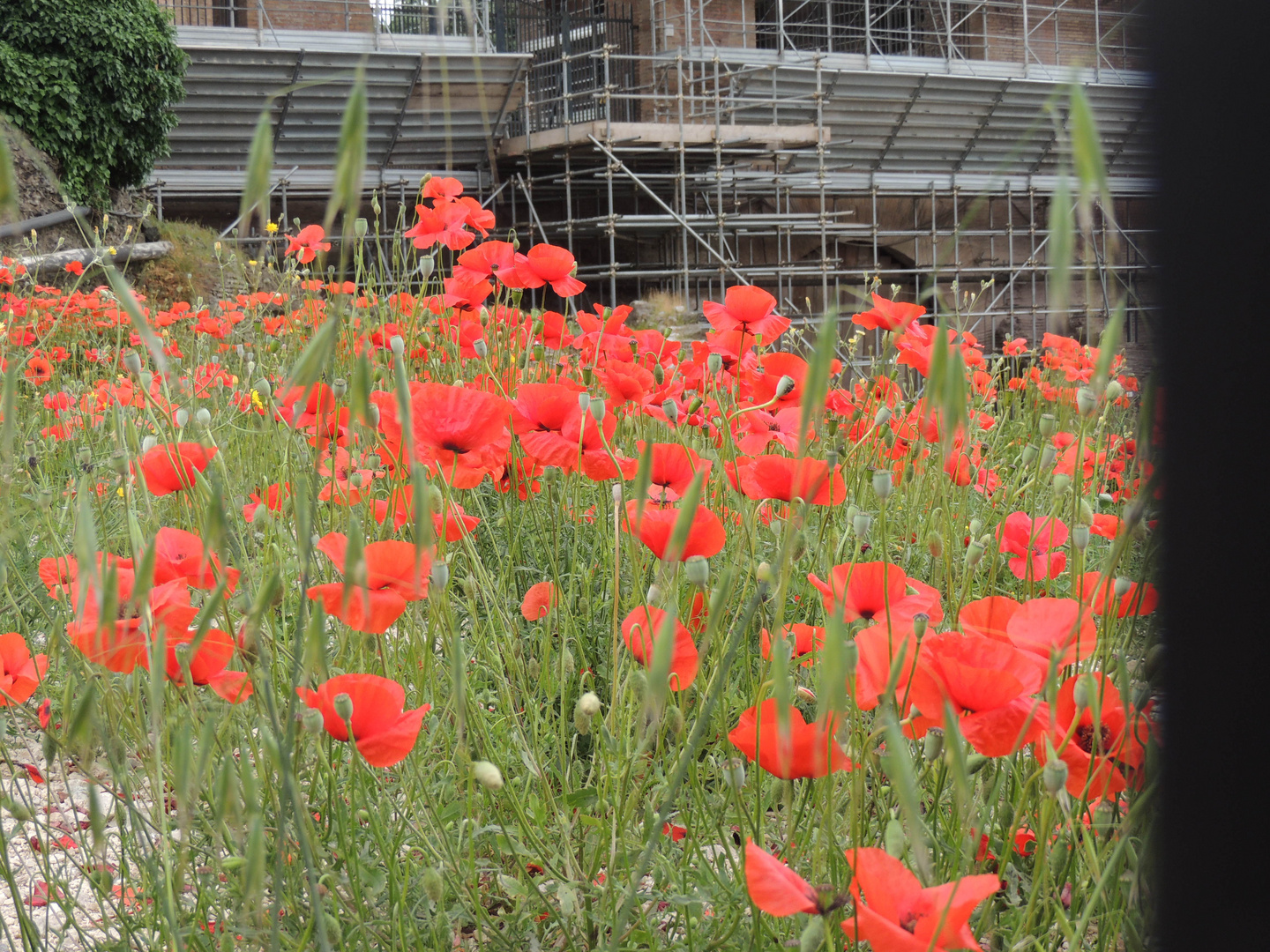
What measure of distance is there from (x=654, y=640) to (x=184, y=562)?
9.0 inches

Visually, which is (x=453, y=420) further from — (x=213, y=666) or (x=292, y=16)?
(x=292, y=16)

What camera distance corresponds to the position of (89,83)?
587 cm

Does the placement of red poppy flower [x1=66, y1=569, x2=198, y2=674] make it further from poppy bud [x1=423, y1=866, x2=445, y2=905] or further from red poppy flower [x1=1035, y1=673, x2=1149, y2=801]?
red poppy flower [x1=1035, y1=673, x2=1149, y2=801]

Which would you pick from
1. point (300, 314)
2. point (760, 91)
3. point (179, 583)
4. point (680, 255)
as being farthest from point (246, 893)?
point (760, 91)

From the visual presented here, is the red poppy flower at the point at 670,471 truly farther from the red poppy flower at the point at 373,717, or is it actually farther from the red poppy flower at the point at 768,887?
the red poppy flower at the point at 768,887

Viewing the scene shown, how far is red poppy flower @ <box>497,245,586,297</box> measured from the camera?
1.12 meters

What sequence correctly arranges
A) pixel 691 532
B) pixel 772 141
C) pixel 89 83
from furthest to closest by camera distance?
1. pixel 772 141
2. pixel 89 83
3. pixel 691 532

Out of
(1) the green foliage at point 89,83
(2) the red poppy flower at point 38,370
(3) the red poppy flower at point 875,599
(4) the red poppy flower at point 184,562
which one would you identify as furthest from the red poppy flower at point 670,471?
(1) the green foliage at point 89,83

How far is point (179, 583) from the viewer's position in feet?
1.61

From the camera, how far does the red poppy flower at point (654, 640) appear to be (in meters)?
0.50

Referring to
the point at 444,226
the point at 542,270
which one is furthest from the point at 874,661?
the point at 444,226

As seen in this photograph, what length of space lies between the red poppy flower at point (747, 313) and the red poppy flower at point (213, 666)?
22.4 inches

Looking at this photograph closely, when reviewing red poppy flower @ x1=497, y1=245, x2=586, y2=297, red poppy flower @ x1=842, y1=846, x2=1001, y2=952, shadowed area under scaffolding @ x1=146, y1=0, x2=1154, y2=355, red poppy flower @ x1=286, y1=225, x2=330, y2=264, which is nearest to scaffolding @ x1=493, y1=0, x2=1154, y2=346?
shadowed area under scaffolding @ x1=146, y1=0, x2=1154, y2=355

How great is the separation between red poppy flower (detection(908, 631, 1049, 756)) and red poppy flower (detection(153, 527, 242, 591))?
0.31 m
